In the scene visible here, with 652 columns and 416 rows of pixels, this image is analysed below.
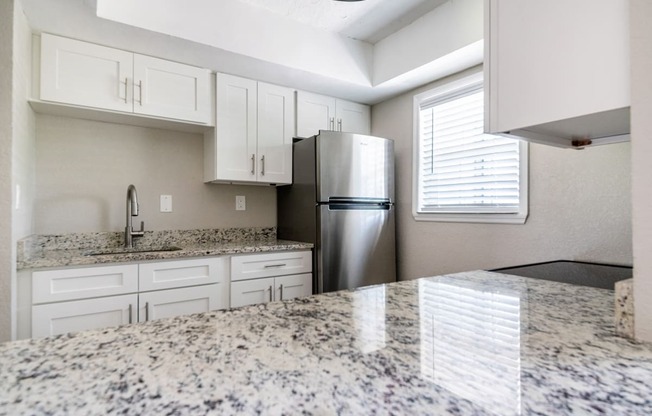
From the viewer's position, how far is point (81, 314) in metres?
1.77

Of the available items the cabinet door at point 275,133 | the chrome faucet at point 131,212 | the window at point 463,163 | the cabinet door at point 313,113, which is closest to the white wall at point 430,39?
the window at point 463,163

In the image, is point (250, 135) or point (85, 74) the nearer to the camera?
point (85, 74)

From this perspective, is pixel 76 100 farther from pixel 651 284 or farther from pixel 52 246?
pixel 651 284

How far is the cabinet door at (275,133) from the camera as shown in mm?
2578

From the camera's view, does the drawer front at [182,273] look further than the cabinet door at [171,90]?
No

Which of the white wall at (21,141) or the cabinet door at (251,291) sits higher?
the white wall at (21,141)

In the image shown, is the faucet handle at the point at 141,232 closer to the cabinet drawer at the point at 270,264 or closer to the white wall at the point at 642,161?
the cabinet drawer at the point at 270,264

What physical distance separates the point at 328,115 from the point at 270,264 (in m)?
1.36

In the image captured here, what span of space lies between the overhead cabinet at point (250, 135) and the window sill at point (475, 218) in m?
1.11

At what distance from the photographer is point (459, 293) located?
930mm

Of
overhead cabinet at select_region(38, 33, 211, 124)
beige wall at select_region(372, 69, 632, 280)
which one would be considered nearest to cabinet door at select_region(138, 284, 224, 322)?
overhead cabinet at select_region(38, 33, 211, 124)

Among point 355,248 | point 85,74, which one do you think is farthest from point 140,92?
point 355,248

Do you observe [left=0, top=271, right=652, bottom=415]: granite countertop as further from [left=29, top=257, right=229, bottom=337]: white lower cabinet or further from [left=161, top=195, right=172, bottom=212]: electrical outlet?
[left=161, top=195, right=172, bottom=212]: electrical outlet

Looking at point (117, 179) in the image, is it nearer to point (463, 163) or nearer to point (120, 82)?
point (120, 82)
